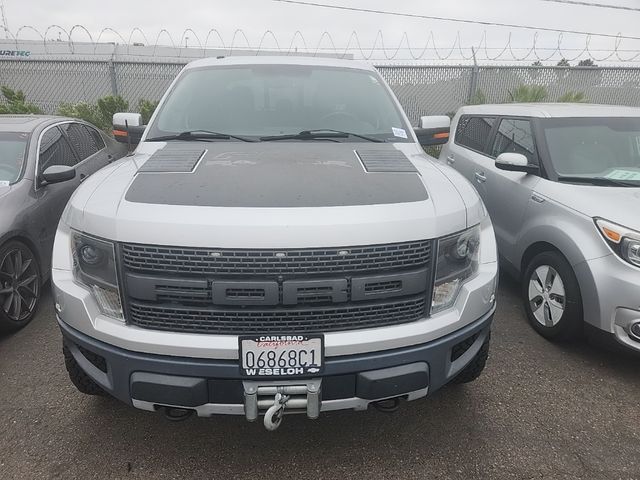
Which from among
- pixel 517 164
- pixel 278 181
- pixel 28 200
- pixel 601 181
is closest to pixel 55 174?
pixel 28 200

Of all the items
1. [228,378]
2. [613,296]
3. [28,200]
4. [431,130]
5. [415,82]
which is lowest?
[613,296]

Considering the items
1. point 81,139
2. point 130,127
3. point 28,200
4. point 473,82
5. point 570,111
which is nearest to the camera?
point 130,127

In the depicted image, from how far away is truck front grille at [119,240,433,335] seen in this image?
189cm

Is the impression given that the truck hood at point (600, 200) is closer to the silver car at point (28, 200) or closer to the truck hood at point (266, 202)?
the truck hood at point (266, 202)

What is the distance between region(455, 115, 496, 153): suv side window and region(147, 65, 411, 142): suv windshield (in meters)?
1.71

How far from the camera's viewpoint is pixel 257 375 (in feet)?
6.34

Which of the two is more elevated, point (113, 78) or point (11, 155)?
point (113, 78)

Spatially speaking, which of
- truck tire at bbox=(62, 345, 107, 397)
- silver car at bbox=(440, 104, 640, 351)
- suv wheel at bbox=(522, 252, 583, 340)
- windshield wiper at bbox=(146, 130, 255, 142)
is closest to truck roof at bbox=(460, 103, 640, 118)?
silver car at bbox=(440, 104, 640, 351)

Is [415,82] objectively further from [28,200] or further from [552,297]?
[28,200]

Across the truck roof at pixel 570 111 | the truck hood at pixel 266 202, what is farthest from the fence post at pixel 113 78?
the truck hood at pixel 266 202

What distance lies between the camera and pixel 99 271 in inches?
80.7

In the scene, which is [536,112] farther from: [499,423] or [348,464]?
[348,464]

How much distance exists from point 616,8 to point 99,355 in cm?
1966

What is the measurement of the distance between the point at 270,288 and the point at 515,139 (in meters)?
3.32
